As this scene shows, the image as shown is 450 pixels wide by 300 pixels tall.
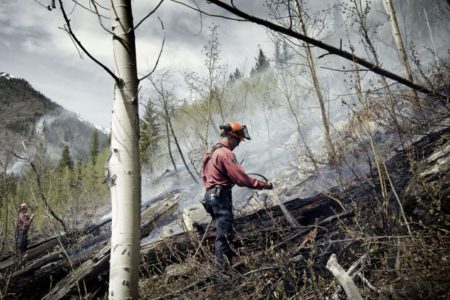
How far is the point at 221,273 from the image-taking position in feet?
10.7

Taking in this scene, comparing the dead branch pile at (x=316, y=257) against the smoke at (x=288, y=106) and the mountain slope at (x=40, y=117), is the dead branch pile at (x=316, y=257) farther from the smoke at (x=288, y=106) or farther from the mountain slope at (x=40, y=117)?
the mountain slope at (x=40, y=117)

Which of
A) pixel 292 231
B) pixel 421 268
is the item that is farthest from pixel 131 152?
pixel 292 231

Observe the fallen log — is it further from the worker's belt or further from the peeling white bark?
the peeling white bark

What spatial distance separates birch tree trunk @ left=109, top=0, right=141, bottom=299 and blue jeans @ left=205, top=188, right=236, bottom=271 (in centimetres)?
213

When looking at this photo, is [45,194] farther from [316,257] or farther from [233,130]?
[316,257]

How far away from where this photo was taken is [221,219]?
381 cm

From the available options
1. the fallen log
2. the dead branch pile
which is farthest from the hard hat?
the fallen log

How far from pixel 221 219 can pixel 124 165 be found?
2320 mm

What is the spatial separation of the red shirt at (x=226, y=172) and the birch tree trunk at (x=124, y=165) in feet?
6.95

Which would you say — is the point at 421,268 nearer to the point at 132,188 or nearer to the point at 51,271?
the point at 132,188

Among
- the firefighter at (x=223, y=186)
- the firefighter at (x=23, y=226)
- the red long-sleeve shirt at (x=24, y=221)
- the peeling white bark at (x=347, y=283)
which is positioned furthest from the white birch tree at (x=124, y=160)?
the red long-sleeve shirt at (x=24, y=221)

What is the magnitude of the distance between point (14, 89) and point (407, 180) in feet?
260

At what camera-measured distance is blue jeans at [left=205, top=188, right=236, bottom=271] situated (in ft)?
12.1

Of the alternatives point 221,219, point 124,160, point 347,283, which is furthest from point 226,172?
point 124,160
